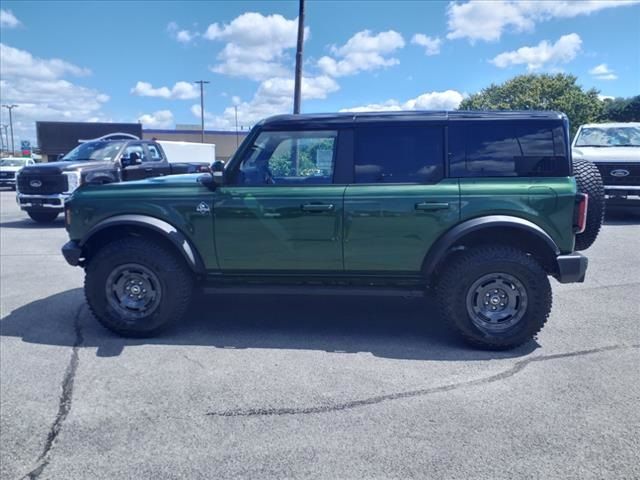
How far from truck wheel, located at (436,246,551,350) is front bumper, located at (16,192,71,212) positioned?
32.2ft

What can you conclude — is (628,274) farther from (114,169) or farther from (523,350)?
(114,169)

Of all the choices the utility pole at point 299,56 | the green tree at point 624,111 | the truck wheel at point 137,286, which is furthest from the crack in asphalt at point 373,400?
the green tree at point 624,111

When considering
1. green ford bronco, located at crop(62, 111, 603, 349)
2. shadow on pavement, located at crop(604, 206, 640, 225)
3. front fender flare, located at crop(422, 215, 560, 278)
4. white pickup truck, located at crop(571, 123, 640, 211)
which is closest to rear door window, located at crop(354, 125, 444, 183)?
green ford bronco, located at crop(62, 111, 603, 349)

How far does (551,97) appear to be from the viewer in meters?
36.6

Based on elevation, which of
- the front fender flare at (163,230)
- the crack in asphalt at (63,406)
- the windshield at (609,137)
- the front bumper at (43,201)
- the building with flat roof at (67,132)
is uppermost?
the building with flat roof at (67,132)

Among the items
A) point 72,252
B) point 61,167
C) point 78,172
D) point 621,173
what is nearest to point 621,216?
point 621,173

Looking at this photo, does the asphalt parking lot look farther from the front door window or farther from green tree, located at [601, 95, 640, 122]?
green tree, located at [601, 95, 640, 122]

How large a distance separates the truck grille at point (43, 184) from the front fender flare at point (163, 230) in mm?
7631

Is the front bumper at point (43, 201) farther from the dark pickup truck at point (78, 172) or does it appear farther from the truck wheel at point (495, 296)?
the truck wheel at point (495, 296)

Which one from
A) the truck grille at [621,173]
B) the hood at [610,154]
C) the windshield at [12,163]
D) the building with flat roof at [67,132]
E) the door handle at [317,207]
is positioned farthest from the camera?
the building with flat roof at [67,132]

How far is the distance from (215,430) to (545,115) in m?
3.45

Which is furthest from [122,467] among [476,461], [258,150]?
[258,150]

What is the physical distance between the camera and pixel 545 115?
399 cm

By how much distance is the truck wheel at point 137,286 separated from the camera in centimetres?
431
